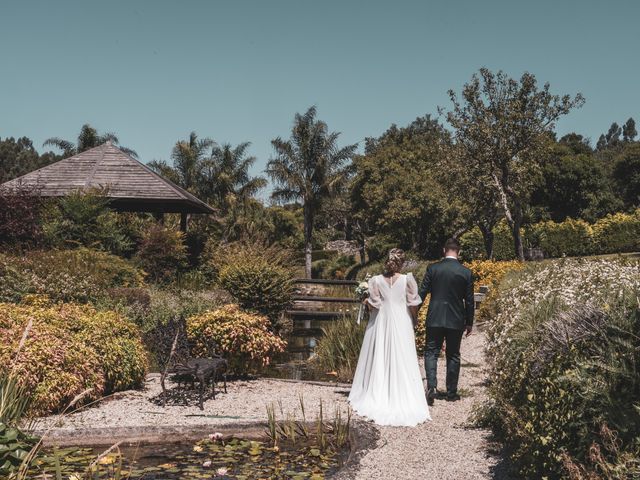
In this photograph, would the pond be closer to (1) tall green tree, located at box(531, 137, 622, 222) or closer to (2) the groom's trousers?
(2) the groom's trousers

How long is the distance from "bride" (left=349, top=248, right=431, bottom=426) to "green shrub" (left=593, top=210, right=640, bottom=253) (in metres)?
30.7

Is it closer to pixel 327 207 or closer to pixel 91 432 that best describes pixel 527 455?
pixel 91 432

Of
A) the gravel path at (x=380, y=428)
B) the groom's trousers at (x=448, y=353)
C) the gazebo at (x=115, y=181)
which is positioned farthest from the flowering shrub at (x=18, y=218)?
the groom's trousers at (x=448, y=353)

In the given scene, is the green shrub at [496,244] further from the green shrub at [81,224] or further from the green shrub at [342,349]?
the green shrub at [342,349]

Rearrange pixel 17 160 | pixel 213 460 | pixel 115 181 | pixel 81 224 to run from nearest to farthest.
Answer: pixel 213 460 < pixel 81 224 < pixel 115 181 < pixel 17 160

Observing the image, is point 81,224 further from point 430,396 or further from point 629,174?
point 629,174

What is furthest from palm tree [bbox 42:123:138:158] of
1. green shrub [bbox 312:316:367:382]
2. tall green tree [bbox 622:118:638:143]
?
tall green tree [bbox 622:118:638:143]

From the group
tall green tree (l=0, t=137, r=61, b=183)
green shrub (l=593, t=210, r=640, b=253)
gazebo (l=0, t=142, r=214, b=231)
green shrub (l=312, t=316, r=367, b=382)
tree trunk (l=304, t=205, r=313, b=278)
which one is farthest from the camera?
tall green tree (l=0, t=137, r=61, b=183)

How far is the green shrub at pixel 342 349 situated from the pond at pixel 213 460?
12.9 feet

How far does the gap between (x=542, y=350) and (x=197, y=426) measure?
3579mm

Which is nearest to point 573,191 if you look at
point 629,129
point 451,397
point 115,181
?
point 115,181

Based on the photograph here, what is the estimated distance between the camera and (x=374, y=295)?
7719 mm

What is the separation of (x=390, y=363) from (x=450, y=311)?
1032 millimetres

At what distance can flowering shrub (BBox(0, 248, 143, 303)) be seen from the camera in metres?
13.4
